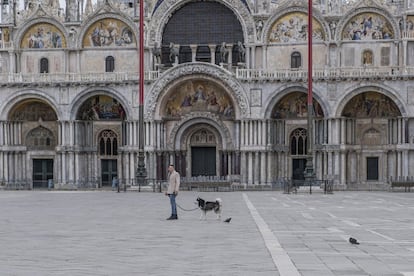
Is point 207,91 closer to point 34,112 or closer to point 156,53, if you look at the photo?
point 156,53

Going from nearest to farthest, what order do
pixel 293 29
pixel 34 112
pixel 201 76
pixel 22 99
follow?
pixel 201 76 → pixel 293 29 → pixel 22 99 → pixel 34 112

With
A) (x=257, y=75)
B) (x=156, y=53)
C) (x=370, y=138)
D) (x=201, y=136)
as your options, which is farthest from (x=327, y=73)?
(x=156, y=53)

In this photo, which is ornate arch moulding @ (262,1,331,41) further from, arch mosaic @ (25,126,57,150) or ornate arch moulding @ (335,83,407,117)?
arch mosaic @ (25,126,57,150)

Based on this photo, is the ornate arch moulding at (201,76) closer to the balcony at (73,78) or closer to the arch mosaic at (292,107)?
the balcony at (73,78)

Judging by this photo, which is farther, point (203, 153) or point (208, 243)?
point (203, 153)

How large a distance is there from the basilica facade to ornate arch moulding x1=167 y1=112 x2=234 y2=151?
4.4 inches

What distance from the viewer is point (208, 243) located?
20625 mm

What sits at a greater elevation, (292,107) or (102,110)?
(292,107)

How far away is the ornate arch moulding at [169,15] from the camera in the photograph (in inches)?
2606

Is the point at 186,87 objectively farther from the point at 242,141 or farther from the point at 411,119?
the point at 411,119

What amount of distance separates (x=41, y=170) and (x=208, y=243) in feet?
166

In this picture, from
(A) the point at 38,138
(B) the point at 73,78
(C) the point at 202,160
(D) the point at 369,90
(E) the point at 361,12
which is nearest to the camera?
(D) the point at 369,90

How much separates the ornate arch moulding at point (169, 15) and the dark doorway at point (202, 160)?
30.3ft

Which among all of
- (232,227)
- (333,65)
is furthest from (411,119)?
(232,227)
